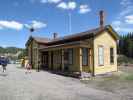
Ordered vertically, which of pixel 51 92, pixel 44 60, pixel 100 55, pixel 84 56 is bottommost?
pixel 51 92

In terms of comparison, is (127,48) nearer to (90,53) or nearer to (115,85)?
(90,53)

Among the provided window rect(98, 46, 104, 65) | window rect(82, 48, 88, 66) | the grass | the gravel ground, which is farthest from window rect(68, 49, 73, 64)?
the gravel ground

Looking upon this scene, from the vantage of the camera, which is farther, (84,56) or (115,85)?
(84,56)

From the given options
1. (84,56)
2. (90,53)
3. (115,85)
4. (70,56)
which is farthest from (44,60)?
(115,85)

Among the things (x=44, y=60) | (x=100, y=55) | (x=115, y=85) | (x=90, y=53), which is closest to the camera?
(x=115, y=85)

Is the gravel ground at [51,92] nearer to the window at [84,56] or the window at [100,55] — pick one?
the window at [84,56]

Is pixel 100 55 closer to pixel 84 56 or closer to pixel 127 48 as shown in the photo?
pixel 84 56

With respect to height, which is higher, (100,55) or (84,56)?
(100,55)

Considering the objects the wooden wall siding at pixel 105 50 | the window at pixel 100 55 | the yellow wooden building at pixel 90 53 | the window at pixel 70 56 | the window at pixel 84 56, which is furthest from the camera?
the window at pixel 70 56

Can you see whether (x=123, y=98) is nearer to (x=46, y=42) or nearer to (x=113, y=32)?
(x=113, y=32)

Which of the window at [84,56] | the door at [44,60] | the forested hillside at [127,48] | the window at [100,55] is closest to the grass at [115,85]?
the window at [84,56]

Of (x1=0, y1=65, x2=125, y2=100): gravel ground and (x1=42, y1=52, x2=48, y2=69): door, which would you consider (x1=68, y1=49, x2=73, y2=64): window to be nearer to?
(x1=42, y1=52, x2=48, y2=69): door

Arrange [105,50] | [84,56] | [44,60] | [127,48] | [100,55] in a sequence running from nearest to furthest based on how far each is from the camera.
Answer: [84,56]
[100,55]
[105,50]
[44,60]
[127,48]

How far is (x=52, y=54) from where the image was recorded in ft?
91.9
